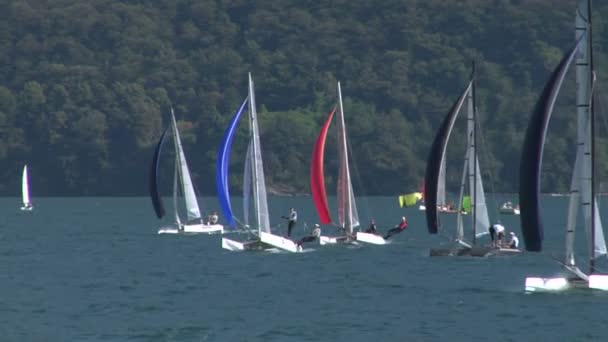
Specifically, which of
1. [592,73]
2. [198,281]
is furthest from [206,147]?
[592,73]

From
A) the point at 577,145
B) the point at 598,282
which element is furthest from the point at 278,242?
the point at 577,145

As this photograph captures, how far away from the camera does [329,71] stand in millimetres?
195125

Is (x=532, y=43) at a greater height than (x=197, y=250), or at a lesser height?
greater

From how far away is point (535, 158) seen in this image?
3766cm

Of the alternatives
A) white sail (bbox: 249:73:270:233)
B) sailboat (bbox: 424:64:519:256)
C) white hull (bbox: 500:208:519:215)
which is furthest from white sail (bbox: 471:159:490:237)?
white hull (bbox: 500:208:519:215)

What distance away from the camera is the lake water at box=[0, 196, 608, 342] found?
35.7 metres

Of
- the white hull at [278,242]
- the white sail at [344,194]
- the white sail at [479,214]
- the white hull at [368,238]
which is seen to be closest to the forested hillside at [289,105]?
the white hull at [368,238]

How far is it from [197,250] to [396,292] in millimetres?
20396

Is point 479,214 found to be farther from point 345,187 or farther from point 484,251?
point 345,187

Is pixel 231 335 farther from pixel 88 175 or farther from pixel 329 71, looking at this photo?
pixel 329 71

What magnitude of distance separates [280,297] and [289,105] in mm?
148389

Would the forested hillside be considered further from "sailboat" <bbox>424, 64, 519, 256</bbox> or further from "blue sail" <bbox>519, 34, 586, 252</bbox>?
"blue sail" <bbox>519, 34, 586, 252</bbox>

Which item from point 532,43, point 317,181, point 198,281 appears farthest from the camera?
point 532,43

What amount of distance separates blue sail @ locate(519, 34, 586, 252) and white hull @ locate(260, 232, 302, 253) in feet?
64.4
